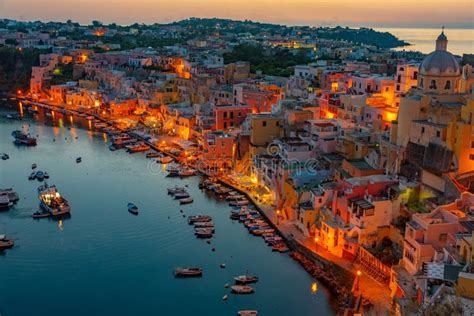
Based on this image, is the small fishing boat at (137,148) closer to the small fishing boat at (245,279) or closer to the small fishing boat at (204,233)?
the small fishing boat at (204,233)

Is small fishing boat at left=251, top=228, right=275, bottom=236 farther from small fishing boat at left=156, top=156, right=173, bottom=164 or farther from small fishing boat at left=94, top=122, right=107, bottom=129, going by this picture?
small fishing boat at left=94, top=122, right=107, bottom=129

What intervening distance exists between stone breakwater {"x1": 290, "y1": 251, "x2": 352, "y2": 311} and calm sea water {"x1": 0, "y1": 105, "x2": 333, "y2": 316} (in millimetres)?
219

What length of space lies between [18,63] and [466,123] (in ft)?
170

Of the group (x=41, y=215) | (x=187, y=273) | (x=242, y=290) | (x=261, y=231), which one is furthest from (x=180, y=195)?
(x=242, y=290)

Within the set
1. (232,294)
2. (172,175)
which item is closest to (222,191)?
(172,175)

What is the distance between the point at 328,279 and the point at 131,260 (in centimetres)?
622

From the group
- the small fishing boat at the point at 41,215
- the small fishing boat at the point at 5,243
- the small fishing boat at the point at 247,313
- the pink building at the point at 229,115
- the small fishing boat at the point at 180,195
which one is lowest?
the small fishing boat at the point at 247,313

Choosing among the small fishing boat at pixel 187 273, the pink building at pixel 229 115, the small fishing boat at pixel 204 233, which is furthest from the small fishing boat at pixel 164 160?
the small fishing boat at pixel 187 273

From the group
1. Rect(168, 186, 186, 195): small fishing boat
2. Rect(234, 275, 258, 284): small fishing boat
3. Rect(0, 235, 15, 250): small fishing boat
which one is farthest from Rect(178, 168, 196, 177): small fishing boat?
Rect(234, 275, 258, 284): small fishing boat

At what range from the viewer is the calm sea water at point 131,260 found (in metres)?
15.4

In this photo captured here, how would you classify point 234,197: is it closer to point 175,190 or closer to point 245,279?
point 175,190

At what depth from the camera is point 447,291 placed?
11.4 metres

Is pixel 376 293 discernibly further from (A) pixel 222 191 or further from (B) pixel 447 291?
(A) pixel 222 191

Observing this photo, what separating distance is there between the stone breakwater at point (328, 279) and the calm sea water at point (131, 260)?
219 mm
